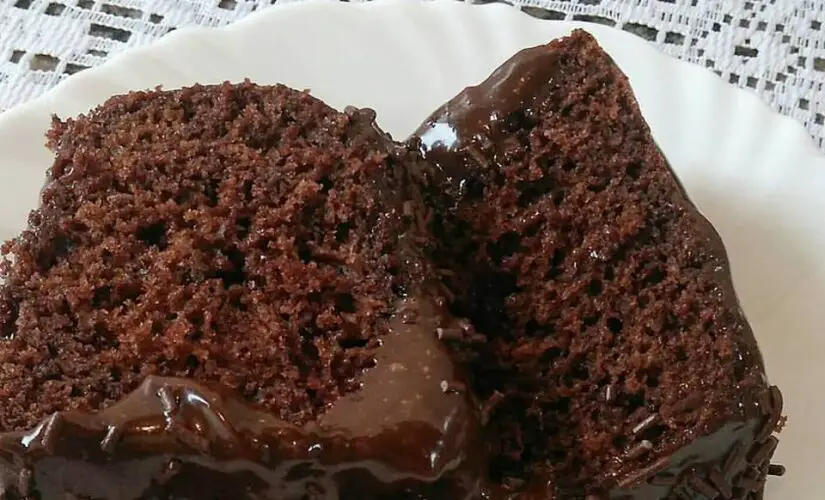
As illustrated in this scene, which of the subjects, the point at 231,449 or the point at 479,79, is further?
the point at 479,79

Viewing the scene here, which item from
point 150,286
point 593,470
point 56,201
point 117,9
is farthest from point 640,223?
point 117,9

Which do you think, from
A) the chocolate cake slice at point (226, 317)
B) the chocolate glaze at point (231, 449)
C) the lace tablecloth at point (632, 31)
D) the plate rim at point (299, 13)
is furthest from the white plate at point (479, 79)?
the chocolate glaze at point (231, 449)

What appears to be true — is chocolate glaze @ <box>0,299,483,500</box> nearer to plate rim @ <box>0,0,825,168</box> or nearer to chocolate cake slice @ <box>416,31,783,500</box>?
chocolate cake slice @ <box>416,31,783,500</box>

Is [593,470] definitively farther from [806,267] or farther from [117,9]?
[117,9]

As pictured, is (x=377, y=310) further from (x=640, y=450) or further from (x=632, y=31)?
(x=632, y=31)

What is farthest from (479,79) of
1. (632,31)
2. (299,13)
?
(632,31)

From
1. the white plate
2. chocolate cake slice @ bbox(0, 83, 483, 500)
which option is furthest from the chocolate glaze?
the white plate

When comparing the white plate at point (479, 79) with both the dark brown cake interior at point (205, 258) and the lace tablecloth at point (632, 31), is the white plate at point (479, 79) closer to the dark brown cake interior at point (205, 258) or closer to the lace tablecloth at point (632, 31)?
the lace tablecloth at point (632, 31)
